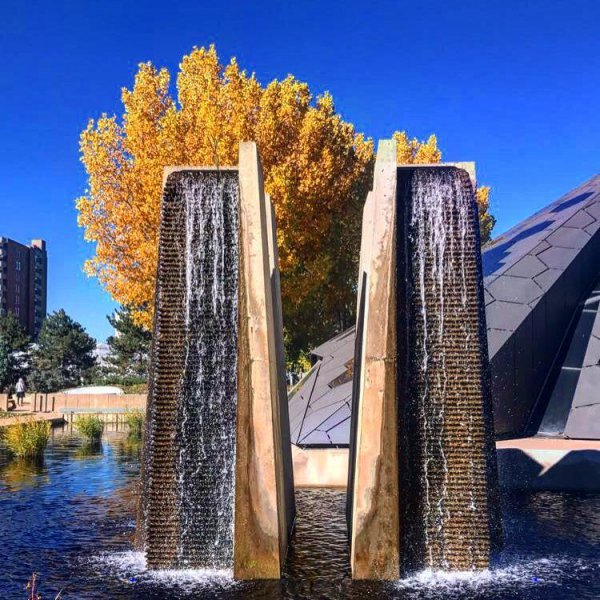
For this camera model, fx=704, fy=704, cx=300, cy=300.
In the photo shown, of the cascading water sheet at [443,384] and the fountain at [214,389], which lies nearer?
the fountain at [214,389]

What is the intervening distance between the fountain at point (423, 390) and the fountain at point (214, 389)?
0.98m

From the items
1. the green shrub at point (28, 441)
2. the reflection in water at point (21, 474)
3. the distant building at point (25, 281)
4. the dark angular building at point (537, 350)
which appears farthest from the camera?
the distant building at point (25, 281)

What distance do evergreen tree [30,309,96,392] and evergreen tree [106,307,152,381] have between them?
7.00ft

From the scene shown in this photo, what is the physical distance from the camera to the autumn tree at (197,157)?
74.0ft

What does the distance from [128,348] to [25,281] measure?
61.5 m

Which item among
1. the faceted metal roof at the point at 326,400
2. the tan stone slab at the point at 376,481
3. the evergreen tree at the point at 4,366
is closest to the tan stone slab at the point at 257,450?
the tan stone slab at the point at 376,481

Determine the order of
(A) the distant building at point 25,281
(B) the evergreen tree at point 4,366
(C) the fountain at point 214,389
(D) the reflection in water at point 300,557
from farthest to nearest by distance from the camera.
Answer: (A) the distant building at point 25,281
(B) the evergreen tree at point 4,366
(C) the fountain at point 214,389
(D) the reflection in water at point 300,557

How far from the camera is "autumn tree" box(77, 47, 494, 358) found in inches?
888

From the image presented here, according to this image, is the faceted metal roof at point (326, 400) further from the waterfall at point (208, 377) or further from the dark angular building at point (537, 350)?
the waterfall at point (208, 377)

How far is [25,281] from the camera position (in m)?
102

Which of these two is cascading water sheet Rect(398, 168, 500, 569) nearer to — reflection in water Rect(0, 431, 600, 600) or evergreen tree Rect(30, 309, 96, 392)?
reflection in water Rect(0, 431, 600, 600)

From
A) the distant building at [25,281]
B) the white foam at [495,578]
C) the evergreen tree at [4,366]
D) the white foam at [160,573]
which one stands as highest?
the distant building at [25,281]

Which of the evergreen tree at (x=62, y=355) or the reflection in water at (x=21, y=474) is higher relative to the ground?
the evergreen tree at (x=62, y=355)

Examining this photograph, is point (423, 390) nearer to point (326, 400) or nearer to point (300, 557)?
point (300, 557)
